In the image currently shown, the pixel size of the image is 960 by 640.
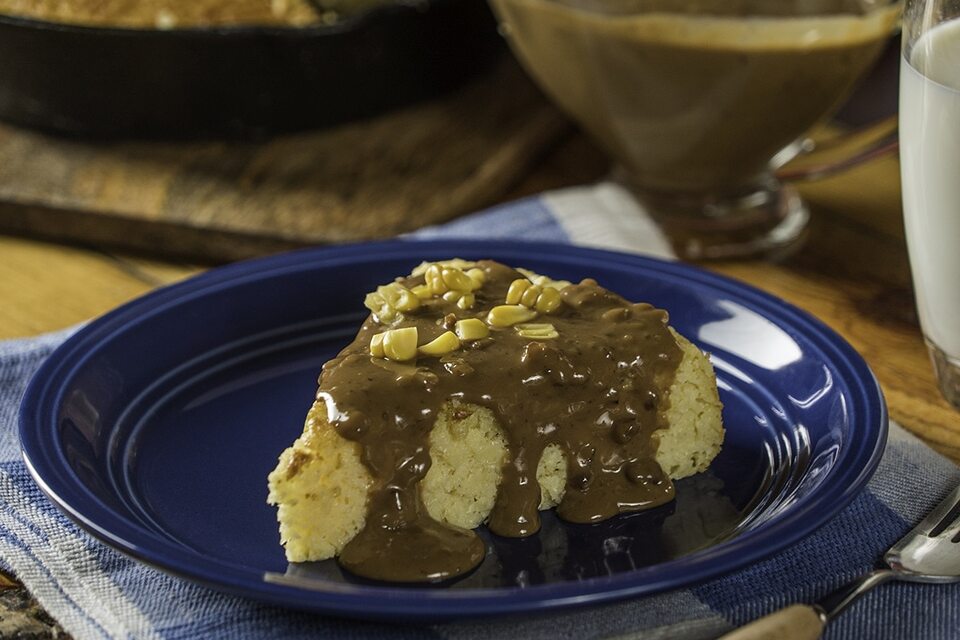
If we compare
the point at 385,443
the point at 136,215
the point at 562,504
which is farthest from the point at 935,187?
the point at 136,215

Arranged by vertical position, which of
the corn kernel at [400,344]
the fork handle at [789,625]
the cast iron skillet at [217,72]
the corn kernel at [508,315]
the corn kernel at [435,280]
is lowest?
the cast iron skillet at [217,72]

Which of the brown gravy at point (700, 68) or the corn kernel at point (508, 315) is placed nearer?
the corn kernel at point (508, 315)

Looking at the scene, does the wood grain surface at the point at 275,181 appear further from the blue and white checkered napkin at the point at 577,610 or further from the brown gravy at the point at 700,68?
the blue and white checkered napkin at the point at 577,610

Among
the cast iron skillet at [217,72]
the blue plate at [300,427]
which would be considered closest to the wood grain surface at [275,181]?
the cast iron skillet at [217,72]

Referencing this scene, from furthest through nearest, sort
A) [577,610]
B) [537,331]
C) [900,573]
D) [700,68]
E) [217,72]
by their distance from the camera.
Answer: [217,72] → [700,68] → [537,331] → [900,573] → [577,610]

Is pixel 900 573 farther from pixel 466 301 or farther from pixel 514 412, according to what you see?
pixel 466 301

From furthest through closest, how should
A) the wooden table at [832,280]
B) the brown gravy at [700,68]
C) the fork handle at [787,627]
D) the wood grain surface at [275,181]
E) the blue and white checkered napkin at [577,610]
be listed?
the wood grain surface at [275,181]
the brown gravy at [700,68]
the wooden table at [832,280]
the blue and white checkered napkin at [577,610]
the fork handle at [787,627]

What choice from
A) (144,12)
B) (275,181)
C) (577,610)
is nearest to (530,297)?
(577,610)
